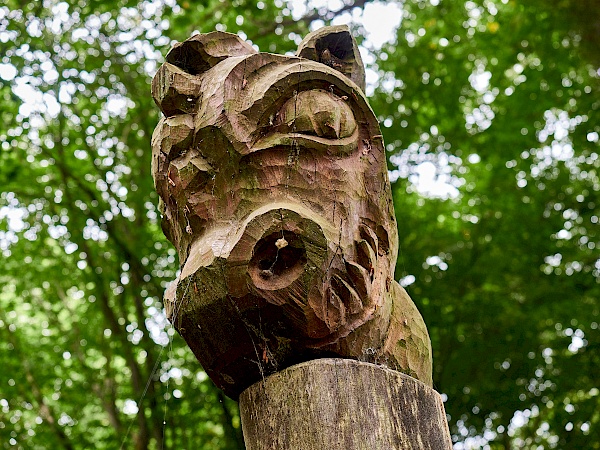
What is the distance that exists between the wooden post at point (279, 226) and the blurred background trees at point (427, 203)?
3.76 metres

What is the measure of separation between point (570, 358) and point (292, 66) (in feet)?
18.0

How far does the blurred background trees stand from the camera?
21.7ft

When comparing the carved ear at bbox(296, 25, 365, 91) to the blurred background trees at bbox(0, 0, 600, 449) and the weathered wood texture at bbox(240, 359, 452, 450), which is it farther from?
the blurred background trees at bbox(0, 0, 600, 449)

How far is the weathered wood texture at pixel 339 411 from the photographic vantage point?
1952mm

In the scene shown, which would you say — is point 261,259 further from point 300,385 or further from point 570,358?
point 570,358

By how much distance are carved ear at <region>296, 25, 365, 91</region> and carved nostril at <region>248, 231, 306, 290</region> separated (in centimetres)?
102

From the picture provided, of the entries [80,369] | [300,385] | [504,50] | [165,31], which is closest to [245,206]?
[300,385]

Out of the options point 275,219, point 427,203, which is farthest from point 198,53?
point 427,203

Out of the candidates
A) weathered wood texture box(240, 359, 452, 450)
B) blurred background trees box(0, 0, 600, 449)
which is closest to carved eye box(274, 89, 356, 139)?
weathered wood texture box(240, 359, 452, 450)

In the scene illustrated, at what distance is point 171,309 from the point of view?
2215 millimetres

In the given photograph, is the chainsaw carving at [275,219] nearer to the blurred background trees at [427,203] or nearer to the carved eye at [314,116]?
the carved eye at [314,116]

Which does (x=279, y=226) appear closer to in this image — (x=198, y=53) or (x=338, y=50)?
(x=198, y=53)

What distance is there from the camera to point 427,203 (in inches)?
323

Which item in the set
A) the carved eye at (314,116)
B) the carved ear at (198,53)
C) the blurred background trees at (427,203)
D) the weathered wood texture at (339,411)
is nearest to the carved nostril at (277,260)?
the weathered wood texture at (339,411)
